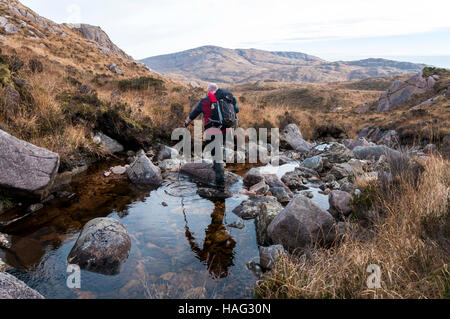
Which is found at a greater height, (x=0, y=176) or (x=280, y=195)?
(x=0, y=176)

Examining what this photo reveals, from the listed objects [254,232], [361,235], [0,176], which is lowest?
[254,232]

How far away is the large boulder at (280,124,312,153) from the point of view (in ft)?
41.8

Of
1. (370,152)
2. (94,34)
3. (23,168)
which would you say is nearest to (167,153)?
(23,168)

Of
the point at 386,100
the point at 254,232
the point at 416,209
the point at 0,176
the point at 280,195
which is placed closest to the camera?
the point at 416,209

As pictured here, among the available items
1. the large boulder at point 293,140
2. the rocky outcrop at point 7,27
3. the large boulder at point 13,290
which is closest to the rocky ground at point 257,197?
the large boulder at point 13,290

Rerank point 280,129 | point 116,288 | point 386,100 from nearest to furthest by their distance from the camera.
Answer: point 116,288 < point 280,129 < point 386,100

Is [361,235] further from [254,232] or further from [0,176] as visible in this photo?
[0,176]

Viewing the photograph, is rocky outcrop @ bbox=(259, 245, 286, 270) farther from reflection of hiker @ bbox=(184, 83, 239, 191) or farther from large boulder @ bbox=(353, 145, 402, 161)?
large boulder @ bbox=(353, 145, 402, 161)

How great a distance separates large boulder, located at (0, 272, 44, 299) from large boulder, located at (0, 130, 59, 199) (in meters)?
2.69

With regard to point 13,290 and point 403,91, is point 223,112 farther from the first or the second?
point 403,91
